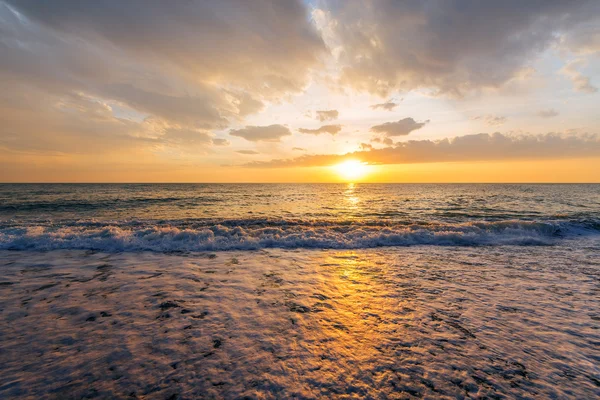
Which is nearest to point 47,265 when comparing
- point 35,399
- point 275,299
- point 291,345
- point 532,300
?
point 35,399

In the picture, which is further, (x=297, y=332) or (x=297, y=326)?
(x=297, y=326)

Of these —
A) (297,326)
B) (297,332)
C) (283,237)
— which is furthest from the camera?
(283,237)

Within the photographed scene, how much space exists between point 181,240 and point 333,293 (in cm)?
1040

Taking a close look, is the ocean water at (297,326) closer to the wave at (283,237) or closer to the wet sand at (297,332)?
the wet sand at (297,332)

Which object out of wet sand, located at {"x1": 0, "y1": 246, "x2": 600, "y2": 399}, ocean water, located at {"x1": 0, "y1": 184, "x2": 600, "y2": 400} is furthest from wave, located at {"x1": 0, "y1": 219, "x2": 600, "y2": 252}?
wet sand, located at {"x1": 0, "y1": 246, "x2": 600, "y2": 399}

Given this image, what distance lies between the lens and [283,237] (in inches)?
597

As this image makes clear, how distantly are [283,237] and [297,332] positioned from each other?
9.90 meters

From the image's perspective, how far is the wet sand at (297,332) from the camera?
3834 mm

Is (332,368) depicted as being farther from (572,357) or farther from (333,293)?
(572,357)

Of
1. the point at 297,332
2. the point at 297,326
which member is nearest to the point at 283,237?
the point at 297,326

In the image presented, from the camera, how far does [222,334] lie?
17.1 ft

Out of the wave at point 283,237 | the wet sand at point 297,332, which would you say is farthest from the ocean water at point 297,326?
the wave at point 283,237

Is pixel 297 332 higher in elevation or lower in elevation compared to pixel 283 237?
higher

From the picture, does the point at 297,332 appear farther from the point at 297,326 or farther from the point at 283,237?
the point at 283,237
